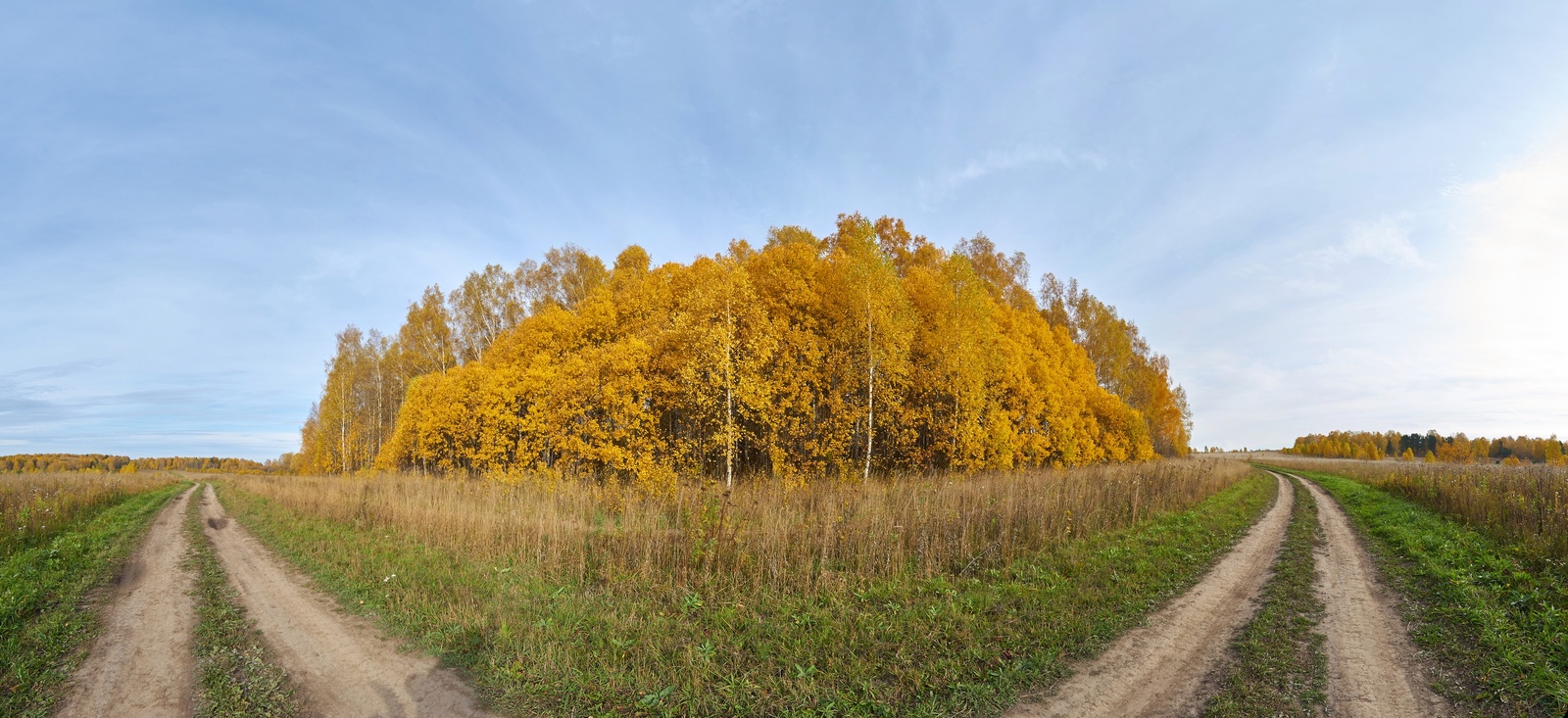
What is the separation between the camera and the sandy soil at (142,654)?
17.6 feet

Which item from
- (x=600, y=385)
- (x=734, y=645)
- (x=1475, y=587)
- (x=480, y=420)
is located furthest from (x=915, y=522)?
(x=480, y=420)

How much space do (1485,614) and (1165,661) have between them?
4.92m

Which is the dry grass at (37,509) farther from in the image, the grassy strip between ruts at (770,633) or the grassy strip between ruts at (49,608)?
the grassy strip between ruts at (770,633)

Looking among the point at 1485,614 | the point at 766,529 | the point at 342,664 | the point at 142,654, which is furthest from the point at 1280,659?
the point at 142,654

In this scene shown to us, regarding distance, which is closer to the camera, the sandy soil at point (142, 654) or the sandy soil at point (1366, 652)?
the sandy soil at point (1366, 652)

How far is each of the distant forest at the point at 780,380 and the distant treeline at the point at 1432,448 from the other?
69490 millimetres

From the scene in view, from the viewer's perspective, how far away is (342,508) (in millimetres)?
15680

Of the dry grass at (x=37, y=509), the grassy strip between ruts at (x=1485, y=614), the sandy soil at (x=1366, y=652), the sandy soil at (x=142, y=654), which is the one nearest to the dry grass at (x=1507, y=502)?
the grassy strip between ruts at (x=1485, y=614)

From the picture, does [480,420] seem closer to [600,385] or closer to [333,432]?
[600,385]

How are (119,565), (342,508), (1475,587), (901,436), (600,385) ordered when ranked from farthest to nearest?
(901,436) → (600,385) → (342,508) → (119,565) → (1475,587)

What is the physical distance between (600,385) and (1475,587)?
20188 mm

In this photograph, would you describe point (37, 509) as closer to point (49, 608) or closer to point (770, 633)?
point (49, 608)

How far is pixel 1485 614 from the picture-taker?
23.0 ft

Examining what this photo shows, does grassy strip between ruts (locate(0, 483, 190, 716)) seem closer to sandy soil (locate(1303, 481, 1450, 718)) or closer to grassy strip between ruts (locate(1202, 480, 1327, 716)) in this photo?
grassy strip between ruts (locate(1202, 480, 1327, 716))
